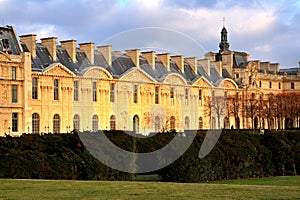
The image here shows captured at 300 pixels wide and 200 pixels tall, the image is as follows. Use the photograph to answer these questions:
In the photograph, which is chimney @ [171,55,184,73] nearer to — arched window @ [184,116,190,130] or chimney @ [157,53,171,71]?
chimney @ [157,53,171,71]

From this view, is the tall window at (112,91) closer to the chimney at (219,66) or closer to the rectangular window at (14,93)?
the rectangular window at (14,93)

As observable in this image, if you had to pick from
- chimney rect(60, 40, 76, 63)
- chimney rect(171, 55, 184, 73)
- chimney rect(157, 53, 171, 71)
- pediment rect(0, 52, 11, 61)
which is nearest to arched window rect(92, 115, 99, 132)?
chimney rect(60, 40, 76, 63)

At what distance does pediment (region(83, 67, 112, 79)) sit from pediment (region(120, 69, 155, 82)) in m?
2.30

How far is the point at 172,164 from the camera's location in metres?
26.4

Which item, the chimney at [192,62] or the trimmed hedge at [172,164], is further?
the chimney at [192,62]

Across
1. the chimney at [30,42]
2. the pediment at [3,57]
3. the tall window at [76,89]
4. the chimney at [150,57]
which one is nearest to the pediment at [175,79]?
the chimney at [150,57]

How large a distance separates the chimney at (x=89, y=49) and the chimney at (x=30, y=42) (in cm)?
720

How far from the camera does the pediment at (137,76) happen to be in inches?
2689

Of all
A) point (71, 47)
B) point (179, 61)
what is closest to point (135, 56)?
point (179, 61)

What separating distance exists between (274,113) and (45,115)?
3282 centimetres

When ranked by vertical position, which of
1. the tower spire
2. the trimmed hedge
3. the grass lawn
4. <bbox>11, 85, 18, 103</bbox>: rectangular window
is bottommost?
the grass lawn

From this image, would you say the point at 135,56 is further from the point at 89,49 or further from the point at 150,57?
the point at 89,49

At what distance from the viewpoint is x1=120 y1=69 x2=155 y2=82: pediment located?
6831 cm

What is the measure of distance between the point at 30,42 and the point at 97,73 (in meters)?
7.83
